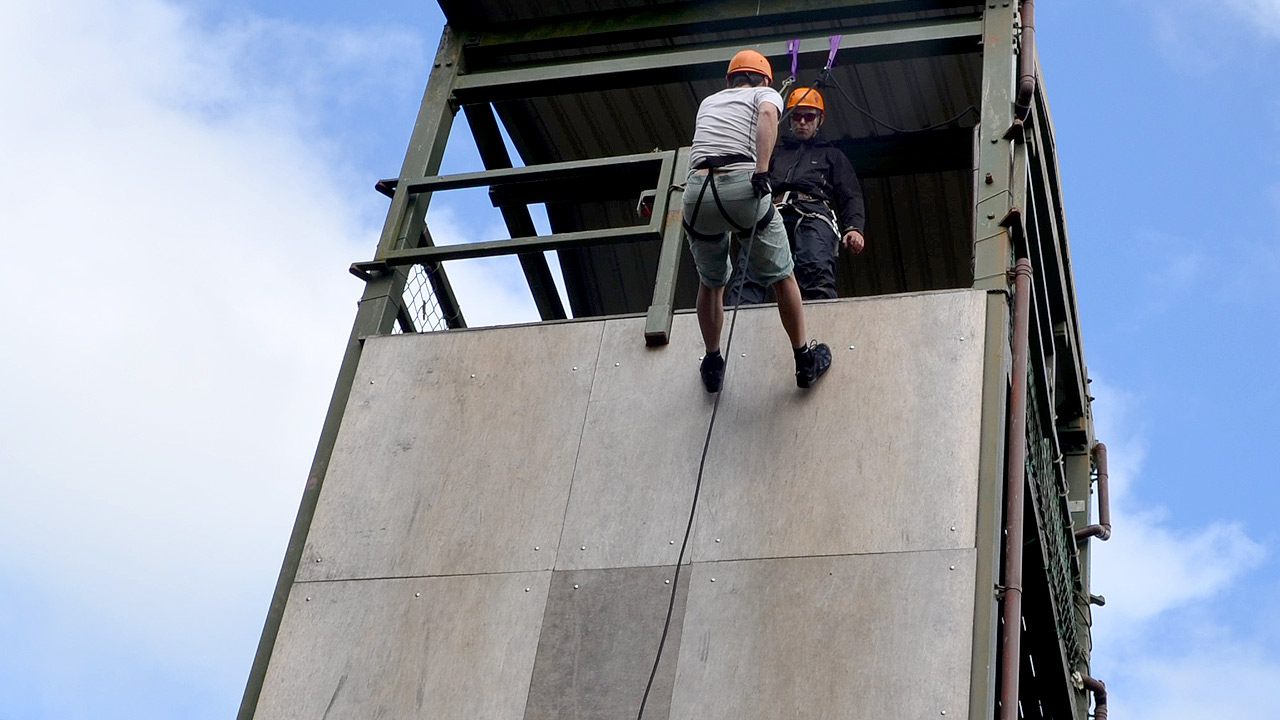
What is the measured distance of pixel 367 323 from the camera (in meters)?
10.3

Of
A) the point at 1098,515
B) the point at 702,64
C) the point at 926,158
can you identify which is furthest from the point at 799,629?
the point at 1098,515

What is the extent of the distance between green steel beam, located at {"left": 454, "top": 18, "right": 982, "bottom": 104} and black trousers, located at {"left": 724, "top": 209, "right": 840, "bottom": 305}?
1.10m

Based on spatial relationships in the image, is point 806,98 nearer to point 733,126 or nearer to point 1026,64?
point 1026,64

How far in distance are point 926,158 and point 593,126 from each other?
8.74 ft

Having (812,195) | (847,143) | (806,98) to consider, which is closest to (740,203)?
(812,195)

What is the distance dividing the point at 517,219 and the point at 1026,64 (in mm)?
4543

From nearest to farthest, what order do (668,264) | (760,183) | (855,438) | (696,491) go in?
(760,183) < (696,491) < (855,438) < (668,264)

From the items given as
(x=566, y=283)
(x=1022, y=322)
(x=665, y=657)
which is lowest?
(x=665, y=657)

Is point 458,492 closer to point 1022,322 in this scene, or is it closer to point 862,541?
point 862,541

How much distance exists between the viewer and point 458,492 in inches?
360

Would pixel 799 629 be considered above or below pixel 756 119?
below

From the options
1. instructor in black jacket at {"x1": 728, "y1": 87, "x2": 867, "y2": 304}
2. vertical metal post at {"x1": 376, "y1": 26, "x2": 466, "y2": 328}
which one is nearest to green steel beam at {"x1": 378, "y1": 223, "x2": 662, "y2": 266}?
vertical metal post at {"x1": 376, "y1": 26, "x2": 466, "y2": 328}

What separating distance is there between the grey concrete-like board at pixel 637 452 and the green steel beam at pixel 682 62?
89.3 inches

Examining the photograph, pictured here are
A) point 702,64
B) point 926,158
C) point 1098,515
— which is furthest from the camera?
point 1098,515
